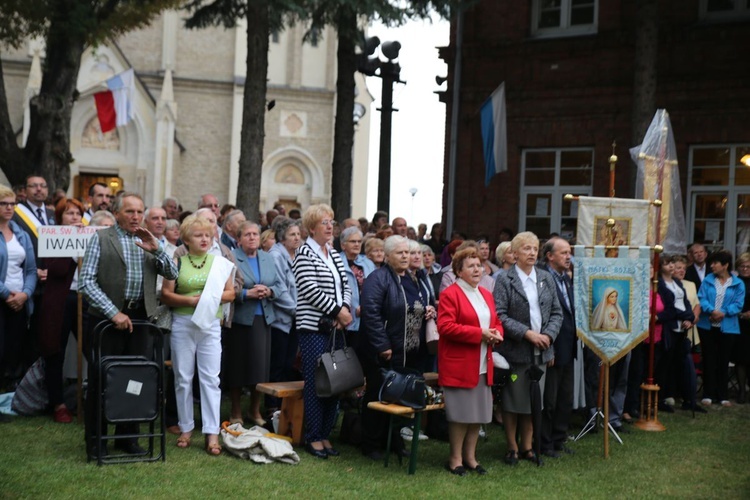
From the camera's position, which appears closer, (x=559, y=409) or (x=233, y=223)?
(x=559, y=409)

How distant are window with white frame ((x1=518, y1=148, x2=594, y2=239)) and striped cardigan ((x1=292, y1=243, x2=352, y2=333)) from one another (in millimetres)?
10902

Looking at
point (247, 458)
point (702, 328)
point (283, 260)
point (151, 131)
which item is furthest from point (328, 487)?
point (151, 131)

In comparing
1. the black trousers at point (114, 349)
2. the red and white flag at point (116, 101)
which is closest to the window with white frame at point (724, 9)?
the black trousers at point (114, 349)

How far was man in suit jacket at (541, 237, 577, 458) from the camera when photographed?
28.7 feet

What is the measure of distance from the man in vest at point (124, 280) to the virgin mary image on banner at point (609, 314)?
4013 mm

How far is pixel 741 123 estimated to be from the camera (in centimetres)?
1680

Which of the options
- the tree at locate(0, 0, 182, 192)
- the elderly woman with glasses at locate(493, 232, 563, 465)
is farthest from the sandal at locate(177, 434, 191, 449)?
the tree at locate(0, 0, 182, 192)

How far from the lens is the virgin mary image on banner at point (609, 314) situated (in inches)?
351

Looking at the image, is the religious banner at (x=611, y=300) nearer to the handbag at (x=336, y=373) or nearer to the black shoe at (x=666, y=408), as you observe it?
the handbag at (x=336, y=373)

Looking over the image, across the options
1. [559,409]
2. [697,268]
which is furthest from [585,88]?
[559,409]

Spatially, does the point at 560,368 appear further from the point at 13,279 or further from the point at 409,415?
the point at 13,279

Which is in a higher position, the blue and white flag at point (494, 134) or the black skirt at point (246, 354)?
the blue and white flag at point (494, 134)

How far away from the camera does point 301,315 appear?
26.6ft

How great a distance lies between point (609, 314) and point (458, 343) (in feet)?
6.42
